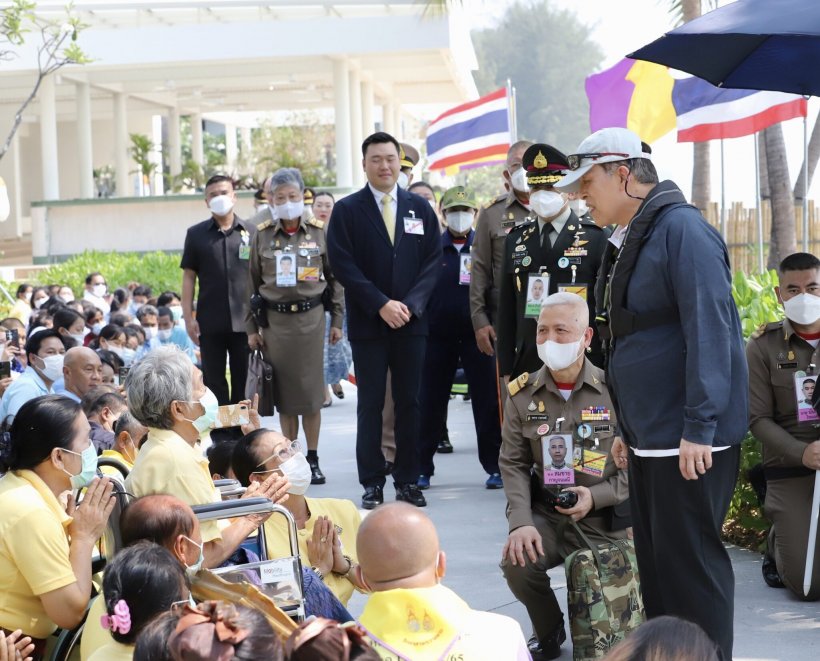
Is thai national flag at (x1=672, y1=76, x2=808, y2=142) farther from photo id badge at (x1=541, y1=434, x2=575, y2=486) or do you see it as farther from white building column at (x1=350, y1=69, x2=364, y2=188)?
white building column at (x1=350, y1=69, x2=364, y2=188)

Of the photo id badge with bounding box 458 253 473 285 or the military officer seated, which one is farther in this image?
the photo id badge with bounding box 458 253 473 285

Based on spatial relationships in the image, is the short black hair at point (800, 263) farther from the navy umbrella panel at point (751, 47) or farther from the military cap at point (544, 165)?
the military cap at point (544, 165)

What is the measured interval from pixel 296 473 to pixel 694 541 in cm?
175

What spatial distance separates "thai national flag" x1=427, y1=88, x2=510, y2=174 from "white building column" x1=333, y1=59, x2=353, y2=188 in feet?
33.8

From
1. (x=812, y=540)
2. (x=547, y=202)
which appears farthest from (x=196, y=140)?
(x=812, y=540)

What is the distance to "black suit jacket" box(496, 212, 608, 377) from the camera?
278 inches

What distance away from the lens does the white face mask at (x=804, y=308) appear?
232 inches

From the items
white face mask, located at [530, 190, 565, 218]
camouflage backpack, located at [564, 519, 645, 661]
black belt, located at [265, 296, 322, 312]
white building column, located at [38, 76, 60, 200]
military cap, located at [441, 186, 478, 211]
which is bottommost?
camouflage backpack, located at [564, 519, 645, 661]

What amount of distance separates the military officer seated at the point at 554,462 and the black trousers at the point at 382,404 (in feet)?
8.07

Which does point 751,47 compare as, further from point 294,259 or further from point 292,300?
point 292,300

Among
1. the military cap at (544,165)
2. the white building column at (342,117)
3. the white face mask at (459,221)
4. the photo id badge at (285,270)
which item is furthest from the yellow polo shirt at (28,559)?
the white building column at (342,117)

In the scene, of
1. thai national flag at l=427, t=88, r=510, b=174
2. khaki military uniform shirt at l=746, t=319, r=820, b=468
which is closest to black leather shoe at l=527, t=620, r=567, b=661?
khaki military uniform shirt at l=746, t=319, r=820, b=468

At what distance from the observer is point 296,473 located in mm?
5066

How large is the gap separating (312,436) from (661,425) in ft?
16.0
